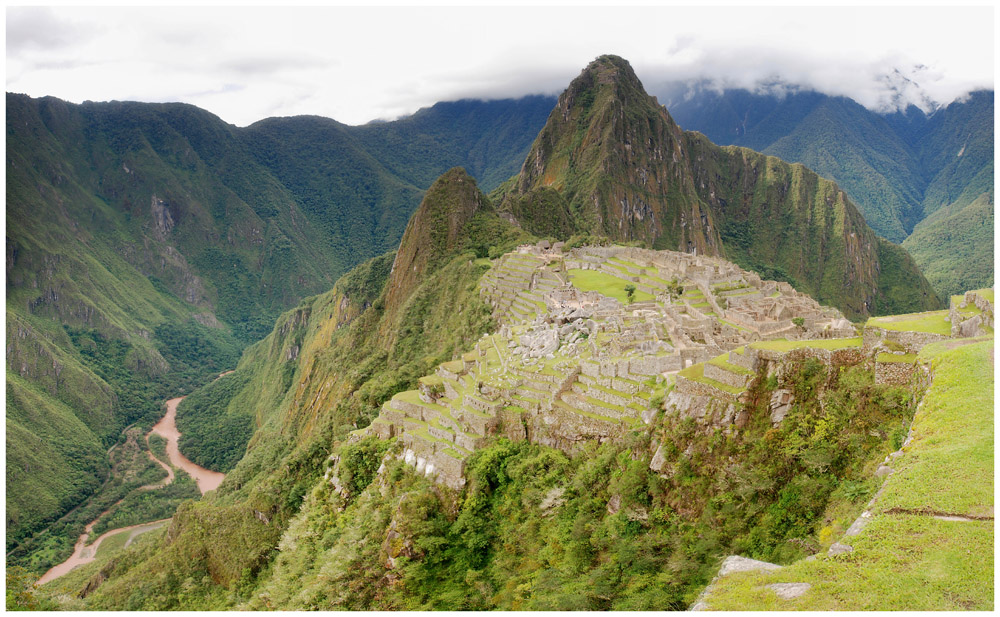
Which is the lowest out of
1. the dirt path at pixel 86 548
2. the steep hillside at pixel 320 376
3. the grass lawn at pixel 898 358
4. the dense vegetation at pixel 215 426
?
the dirt path at pixel 86 548

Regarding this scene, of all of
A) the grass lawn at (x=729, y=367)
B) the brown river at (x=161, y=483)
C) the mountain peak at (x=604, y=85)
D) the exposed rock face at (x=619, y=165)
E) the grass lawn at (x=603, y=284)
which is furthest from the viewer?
the mountain peak at (x=604, y=85)

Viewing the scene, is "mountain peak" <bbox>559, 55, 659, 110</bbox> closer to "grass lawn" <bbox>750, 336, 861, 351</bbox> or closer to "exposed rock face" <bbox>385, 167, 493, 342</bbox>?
"exposed rock face" <bbox>385, 167, 493, 342</bbox>

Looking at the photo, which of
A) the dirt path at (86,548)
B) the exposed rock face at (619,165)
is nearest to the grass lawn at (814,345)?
the dirt path at (86,548)

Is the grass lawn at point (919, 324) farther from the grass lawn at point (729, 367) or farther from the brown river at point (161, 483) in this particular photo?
the brown river at point (161, 483)

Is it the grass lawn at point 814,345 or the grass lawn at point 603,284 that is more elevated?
the grass lawn at point 814,345

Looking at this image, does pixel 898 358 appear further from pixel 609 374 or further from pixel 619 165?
pixel 619 165
